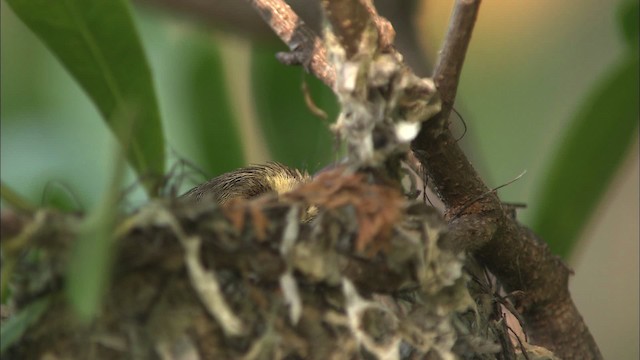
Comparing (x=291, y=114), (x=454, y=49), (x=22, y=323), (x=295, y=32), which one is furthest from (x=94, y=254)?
(x=291, y=114)

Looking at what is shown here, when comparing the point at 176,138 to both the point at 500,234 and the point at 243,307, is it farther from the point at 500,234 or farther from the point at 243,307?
the point at 243,307

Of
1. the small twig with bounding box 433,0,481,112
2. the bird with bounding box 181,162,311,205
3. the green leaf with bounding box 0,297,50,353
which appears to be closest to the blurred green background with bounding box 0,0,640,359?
the bird with bounding box 181,162,311,205

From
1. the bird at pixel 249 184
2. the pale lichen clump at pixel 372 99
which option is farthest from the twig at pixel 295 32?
the pale lichen clump at pixel 372 99

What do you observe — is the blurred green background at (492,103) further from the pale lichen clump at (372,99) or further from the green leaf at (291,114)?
the pale lichen clump at (372,99)

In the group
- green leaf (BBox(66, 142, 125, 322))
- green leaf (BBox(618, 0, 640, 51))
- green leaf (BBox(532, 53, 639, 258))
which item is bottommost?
green leaf (BBox(532, 53, 639, 258))

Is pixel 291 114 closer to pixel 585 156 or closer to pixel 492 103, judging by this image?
pixel 585 156

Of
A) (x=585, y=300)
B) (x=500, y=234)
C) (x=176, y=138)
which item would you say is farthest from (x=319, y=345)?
(x=585, y=300)

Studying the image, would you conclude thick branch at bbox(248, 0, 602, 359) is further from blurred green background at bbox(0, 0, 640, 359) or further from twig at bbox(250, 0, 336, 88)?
blurred green background at bbox(0, 0, 640, 359)
